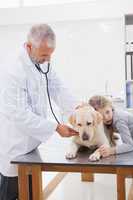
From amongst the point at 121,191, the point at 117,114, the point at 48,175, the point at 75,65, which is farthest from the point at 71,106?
the point at 75,65

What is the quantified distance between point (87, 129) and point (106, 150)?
0.13m

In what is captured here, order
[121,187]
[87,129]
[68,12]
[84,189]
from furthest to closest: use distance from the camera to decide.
A: 1. [68,12]
2. [84,189]
3. [87,129]
4. [121,187]

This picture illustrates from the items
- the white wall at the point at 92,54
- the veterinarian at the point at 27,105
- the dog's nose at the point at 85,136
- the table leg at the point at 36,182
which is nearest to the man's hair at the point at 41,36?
the veterinarian at the point at 27,105

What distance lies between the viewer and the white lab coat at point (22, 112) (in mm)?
1599

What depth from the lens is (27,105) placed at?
5.40ft

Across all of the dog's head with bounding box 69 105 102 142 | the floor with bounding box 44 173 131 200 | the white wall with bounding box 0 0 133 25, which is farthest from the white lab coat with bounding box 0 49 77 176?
the white wall with bounding box 0 0 133 25

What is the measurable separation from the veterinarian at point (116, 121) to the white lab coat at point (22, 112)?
184mm

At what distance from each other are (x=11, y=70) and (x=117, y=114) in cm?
54

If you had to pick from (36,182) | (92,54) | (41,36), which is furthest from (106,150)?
(92,54)

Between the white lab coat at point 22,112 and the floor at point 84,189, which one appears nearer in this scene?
the white lab coat at point 22,112

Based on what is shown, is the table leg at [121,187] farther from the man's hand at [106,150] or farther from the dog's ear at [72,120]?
the dog's ear at [72,120]

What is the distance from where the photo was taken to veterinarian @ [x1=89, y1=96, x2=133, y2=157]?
1.62 m

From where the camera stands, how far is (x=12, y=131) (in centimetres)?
168

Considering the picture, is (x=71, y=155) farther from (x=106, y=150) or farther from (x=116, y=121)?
(x=116, y=121)
